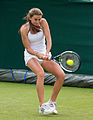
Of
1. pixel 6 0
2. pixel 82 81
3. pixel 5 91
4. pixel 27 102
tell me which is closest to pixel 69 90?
pixel 82 81

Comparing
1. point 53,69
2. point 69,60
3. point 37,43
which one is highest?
point 37,43

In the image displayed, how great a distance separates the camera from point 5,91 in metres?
7.48

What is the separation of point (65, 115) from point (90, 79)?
3.52m

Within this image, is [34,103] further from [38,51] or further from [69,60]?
[69,60]

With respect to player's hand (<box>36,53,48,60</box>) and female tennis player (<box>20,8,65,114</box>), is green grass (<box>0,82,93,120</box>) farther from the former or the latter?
player's hand (<box>36,53,48,60</box>)

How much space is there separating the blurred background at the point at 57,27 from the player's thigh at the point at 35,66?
13.0 ft

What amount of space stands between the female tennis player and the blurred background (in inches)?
154

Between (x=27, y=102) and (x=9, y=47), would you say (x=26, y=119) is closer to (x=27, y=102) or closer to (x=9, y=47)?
(x=27, y=102)

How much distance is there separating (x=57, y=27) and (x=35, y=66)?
4237 millimetres

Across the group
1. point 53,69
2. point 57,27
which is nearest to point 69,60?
point 57,27

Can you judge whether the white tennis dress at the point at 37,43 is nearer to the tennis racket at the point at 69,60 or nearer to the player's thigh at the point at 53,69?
the player's thigh at the point at 53,69

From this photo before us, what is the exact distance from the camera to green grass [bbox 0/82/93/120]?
4759 mm

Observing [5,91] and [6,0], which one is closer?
[5,91]

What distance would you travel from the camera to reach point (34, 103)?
600cm
